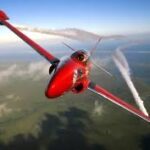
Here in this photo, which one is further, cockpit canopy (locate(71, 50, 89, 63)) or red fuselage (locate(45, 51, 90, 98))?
cockpit canopy (locate(71, 50, 89, 63))

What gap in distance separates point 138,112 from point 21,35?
21.2 m

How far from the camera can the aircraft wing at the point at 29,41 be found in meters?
31.1

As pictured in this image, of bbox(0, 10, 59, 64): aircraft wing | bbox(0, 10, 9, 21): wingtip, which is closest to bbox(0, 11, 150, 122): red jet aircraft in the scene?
bbox(0, 10, 59, 64): aircraft wing

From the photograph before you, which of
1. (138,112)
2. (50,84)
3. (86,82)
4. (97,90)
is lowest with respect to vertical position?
(138,112)

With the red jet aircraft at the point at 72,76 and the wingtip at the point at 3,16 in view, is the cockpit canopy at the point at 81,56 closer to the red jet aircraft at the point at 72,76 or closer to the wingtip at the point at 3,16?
the red jet aircraft at the point at 72,76

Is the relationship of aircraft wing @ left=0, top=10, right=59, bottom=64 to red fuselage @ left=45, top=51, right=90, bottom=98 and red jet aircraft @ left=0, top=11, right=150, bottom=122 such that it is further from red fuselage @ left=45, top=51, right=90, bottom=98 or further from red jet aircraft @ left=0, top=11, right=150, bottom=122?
red fuselage @ left=45, top=51, right=90, bottom=98

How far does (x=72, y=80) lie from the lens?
23.9 metres

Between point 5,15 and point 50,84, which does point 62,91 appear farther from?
point 5,15

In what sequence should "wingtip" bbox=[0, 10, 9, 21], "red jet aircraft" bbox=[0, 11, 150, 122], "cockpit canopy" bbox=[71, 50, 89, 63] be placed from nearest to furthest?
1. "red jet aircraft" bbox=[0, 11, 150, 122]
2. "cockpit canopy" bbox=[71, 50, 89, 63]
3. "wingtip" bbox=[0, 10, 9, 21]

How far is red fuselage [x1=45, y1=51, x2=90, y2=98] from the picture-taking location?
22.0m

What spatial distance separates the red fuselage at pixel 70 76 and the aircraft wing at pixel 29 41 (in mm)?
4252

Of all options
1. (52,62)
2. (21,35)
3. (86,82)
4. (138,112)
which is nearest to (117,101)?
(138,112)

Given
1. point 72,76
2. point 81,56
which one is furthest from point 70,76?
point 81,56

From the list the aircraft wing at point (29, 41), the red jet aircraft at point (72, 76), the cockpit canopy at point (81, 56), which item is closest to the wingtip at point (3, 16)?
the aircraft wing at point (29, 41)
